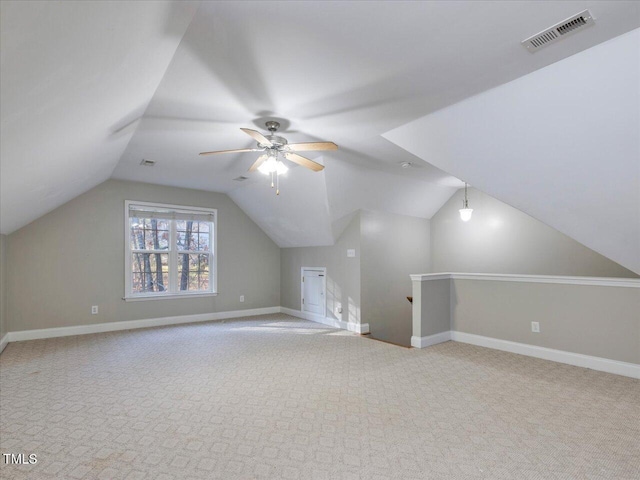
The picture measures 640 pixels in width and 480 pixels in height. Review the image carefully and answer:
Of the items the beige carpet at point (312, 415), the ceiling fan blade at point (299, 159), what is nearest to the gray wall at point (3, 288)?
the beige carpet at point (312, 415)

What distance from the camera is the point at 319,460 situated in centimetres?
210

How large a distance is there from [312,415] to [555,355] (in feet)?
10.0

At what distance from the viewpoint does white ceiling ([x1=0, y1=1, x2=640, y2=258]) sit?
1.63 metres

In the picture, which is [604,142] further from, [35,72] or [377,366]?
[35,72]

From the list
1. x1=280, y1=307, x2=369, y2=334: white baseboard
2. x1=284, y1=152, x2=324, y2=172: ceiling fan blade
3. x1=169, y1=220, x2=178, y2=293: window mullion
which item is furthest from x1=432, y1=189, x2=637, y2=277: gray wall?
x1=169, y1=220, x2=178, y2=293: window mullion

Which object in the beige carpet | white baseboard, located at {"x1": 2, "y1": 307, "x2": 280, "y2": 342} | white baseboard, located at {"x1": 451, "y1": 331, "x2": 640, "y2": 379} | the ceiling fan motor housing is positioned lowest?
the beige carpet

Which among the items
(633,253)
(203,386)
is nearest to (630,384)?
(633,253)

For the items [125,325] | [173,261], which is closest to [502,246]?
[173,261]

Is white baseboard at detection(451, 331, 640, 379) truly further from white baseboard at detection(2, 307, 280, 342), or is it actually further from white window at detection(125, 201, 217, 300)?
white window at detection(125, 201, 217, 300)

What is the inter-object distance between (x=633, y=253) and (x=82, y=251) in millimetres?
6966

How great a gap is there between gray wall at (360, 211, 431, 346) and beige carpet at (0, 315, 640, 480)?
142cm

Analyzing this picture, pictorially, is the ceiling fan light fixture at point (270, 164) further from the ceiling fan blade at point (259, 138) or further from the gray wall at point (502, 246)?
the gray wall at point (502, 246)

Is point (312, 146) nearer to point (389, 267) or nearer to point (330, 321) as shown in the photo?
point (389, 267)

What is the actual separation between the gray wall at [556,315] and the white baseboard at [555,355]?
50mm
